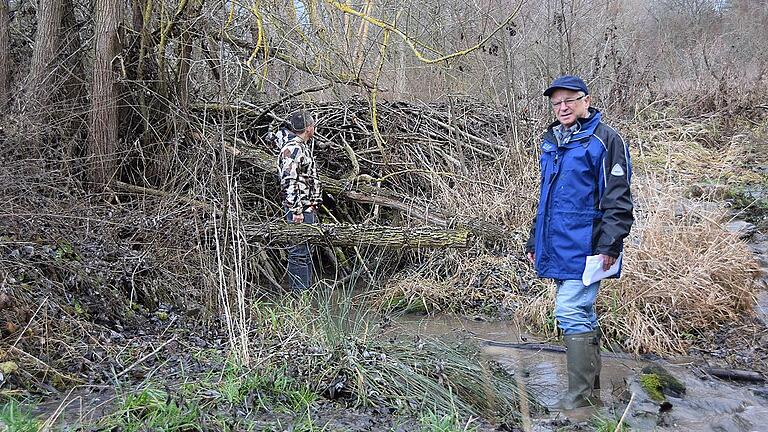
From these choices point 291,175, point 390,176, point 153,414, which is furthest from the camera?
point 390,176

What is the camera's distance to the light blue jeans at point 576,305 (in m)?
4.61

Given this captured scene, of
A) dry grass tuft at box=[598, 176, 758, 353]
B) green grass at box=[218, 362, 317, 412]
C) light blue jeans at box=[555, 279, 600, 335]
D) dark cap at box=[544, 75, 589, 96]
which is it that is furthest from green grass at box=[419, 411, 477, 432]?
dry grass tuft at box=[598, 176, 758, 353]

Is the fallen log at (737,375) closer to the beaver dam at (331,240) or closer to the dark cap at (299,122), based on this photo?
the beaver dam at (331,240)

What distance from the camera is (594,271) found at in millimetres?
4434

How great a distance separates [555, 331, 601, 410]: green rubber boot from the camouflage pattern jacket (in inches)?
153

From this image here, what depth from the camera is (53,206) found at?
6594 mm

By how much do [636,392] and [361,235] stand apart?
354 centimetres

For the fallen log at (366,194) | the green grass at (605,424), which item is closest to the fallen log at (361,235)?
the fallen log at (366,194)

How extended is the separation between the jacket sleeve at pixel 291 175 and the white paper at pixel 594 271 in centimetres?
404

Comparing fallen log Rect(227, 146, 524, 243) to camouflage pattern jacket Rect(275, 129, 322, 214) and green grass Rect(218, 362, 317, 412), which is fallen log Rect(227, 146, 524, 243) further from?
green grass Rect(218, 362, 317, 412)

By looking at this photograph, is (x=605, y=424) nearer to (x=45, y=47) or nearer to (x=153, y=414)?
Result: (x=153, y=414)

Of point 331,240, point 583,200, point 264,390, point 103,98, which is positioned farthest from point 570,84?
point 103,98

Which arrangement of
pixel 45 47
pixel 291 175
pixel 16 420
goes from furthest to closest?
pixel 45 47, pixel 291 175, pixel 16 420

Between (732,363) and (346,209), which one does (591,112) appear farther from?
(346,209)
